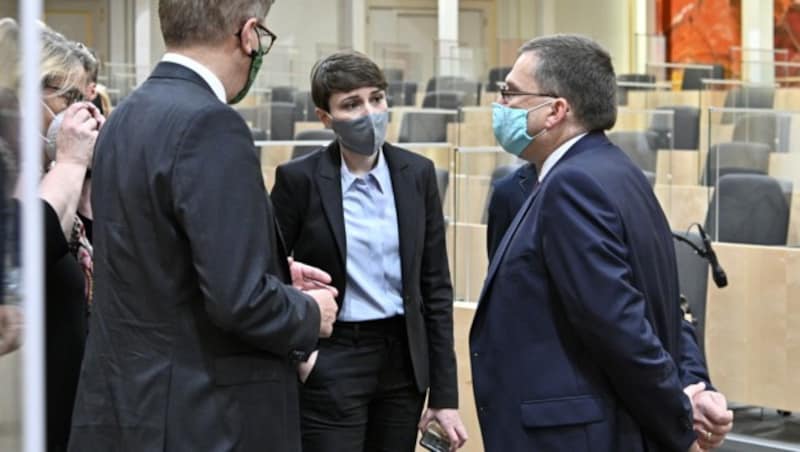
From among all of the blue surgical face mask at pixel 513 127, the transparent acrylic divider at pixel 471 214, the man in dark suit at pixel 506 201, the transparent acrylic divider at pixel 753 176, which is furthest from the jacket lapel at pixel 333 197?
the transparent acrylic divider at pixel 753 176

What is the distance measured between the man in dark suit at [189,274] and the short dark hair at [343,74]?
0.95 m

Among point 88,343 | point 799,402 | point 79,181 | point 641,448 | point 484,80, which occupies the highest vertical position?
point 484,80

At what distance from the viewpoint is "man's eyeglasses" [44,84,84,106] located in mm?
2569

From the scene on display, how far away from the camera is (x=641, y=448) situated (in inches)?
94.3

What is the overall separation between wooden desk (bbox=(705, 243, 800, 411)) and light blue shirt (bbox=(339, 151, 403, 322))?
237cm

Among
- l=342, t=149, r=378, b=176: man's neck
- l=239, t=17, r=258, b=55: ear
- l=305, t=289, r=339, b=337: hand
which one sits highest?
l=239, t=17, r=258, b=55: ear

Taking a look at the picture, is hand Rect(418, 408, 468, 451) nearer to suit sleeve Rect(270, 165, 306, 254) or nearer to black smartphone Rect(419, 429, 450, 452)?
black smartphone Rect(419, 429, 450, 452)

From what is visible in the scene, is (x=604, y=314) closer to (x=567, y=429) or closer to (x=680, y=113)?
(x=567, y=429)

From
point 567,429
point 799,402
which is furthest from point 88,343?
point 799,402

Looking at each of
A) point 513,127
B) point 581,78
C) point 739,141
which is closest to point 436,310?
point 513,127

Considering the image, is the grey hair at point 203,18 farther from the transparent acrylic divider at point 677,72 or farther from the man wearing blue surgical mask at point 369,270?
the transparent acrylic divider at point 677,72

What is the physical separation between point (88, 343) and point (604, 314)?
2.84ft

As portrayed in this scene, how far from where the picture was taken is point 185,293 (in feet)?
6.66

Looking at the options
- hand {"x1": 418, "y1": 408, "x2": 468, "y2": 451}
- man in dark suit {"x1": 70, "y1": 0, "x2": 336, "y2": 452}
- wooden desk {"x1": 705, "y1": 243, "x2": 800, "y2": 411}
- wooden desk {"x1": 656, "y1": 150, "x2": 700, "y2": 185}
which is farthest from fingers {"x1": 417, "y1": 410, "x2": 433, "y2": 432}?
wooden desk {"x1": 656, "y1": 150, "x2": 700, "y2": 185}
